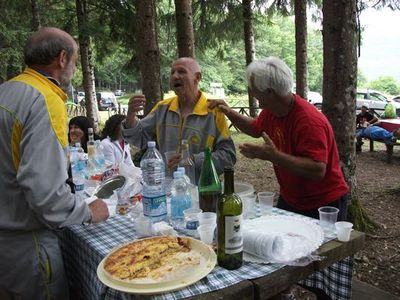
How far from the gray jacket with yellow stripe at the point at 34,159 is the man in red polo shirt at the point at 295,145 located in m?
1.03

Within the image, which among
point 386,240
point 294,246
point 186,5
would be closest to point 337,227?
point 294,246

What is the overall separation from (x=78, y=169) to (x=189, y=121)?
3.84 ft

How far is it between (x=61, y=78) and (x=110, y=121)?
2.96m

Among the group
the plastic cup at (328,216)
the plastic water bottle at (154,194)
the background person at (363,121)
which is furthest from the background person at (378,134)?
the plastic water bottle at (154,194)

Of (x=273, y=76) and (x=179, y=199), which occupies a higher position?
(x=273, y=76)

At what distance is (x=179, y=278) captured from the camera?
4.82ft

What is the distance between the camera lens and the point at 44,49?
192 centimetres

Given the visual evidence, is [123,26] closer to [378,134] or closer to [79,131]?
[79,131]

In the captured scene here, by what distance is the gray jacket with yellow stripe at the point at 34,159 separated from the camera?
167 centimetres

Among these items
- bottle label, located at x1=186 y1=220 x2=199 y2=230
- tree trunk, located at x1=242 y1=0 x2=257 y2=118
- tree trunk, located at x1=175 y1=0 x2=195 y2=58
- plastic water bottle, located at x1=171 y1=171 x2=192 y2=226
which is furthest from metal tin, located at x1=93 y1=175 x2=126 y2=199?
tree trunk, located at x1=242 y1=0 x2=257 y2=118

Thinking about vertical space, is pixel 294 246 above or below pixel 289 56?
below

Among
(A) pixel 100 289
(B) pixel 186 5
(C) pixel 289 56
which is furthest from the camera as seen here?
(C) pixel 289 56

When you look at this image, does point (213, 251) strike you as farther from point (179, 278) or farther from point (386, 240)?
point (386, 240)

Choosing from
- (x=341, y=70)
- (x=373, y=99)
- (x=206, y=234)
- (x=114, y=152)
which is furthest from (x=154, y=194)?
(x=373, y=99)
